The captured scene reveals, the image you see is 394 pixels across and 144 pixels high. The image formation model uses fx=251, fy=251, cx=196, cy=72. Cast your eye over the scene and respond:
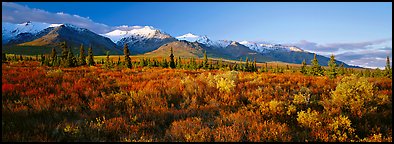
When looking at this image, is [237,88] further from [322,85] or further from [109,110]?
[109,110]

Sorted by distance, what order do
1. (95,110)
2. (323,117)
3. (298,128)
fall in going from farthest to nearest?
(95,110), (323,117), (298,128)

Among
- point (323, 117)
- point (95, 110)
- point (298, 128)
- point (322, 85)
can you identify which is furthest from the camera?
point (322, 85)

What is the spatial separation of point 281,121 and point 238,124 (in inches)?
59.7

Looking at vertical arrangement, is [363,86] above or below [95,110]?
above

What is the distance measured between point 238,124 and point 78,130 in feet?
14.1

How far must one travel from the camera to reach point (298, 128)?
7062mm

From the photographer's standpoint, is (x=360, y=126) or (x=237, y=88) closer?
(x=360, y=126)

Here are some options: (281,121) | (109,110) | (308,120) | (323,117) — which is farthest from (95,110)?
(323,117)

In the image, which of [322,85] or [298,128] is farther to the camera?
[322,85]

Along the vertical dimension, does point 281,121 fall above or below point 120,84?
below

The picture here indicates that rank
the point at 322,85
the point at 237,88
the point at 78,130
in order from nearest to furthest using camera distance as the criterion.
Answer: the point at 78,130 < the point at 237,88 < the point at 322,85

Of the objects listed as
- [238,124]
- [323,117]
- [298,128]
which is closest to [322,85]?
[323,117]

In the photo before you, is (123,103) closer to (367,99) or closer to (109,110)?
(109,110)

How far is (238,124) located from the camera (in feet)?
23.5
